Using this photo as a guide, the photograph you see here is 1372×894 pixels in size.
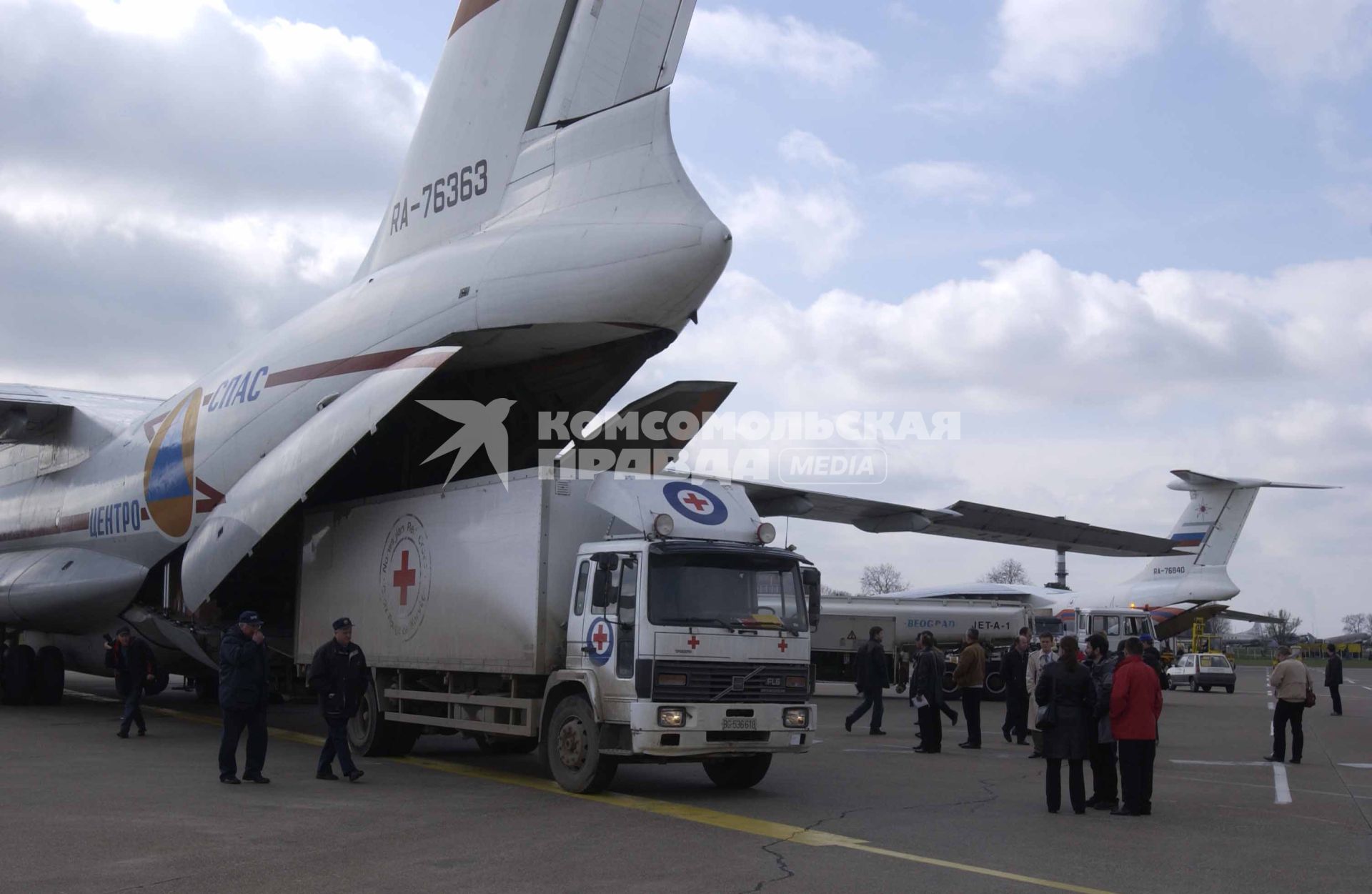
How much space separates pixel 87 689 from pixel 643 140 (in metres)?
20.0

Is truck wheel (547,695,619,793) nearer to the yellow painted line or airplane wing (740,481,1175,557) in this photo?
the yellow painted line

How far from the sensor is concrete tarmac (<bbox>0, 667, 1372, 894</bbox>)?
7520 mm

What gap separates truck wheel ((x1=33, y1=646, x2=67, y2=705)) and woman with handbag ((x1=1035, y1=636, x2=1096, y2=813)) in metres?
17.9

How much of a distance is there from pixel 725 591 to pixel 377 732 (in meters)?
5.05

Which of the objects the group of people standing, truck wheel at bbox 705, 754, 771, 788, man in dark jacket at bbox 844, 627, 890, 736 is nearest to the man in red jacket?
the group of people standing

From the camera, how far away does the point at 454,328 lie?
547 inches

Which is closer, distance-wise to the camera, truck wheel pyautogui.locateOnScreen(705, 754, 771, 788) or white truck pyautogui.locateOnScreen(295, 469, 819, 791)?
white truck pyautogui.locateOnScreen(295, 469, 819, 791)

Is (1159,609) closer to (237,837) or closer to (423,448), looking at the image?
(423,448)

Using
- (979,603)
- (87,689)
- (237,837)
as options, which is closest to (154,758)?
(237,837)

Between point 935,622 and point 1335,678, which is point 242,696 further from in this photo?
point 935,622

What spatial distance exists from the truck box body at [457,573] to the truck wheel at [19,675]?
9.34 metres

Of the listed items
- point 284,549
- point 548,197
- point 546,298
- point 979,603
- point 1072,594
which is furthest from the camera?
point 1072,594

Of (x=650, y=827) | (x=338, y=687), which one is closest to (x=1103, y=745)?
(x=650, y=827)

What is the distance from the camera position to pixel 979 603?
112 feet
